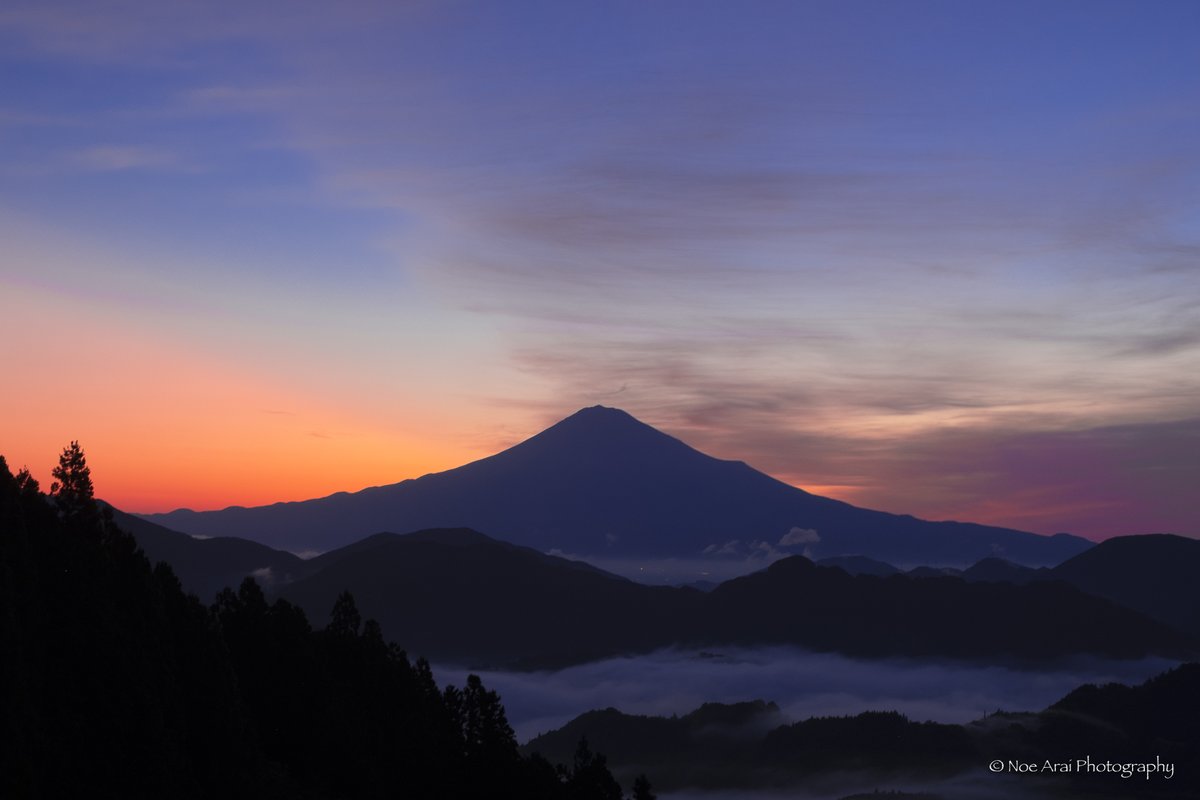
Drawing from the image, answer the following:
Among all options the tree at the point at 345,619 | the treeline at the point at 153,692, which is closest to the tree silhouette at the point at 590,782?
the treeline at the point at 153,692

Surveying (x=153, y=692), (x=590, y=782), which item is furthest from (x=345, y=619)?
(x=153, y=692)

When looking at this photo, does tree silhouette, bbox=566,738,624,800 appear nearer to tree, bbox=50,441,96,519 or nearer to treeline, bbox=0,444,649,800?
treeline, bbox=0,444,649,800

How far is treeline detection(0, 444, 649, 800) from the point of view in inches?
2009

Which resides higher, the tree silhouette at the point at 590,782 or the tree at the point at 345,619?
the tree at the point at 345,619

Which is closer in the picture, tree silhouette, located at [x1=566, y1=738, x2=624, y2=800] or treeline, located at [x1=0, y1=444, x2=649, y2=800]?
treeline, located at [x1=0, y1=444, x2=649, y2=800]

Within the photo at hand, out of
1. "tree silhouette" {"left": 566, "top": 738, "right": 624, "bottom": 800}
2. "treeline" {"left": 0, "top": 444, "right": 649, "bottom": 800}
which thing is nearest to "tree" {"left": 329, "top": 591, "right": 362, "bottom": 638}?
"treeline" {"left": 0, "top": 444, "right": 649, "bottom": 800}

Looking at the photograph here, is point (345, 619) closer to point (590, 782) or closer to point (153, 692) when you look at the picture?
point (590, 782)

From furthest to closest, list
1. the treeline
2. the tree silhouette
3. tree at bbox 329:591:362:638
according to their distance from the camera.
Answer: tree at bbox 329:591:362:638 → the tree silhouette → the treeline

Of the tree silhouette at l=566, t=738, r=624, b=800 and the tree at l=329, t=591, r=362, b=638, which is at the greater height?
the tree at l=329, t=591, r=362, b=638

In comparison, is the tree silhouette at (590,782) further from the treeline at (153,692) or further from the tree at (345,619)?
the tree at (345,619)

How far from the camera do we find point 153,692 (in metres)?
54.3

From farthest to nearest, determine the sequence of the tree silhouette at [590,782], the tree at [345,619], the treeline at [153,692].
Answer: the tree at [345,619] < the tree silhouette at [590,782] < the treeline at [153,692]

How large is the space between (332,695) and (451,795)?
1346 cm

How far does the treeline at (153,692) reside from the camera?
5103cm
